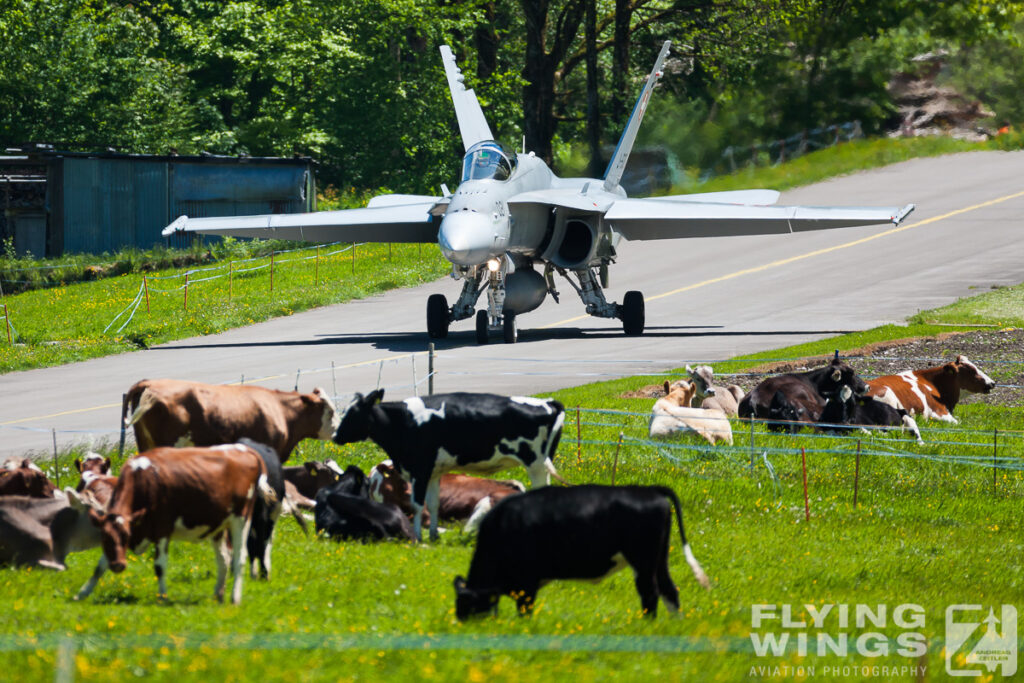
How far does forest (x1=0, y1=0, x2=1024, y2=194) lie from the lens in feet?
184

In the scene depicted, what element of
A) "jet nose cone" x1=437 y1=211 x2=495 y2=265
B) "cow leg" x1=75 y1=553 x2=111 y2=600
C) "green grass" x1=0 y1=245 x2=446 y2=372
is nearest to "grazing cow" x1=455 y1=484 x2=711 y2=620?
"cow leg" x1=75 y1=553 x2=111 y2=600

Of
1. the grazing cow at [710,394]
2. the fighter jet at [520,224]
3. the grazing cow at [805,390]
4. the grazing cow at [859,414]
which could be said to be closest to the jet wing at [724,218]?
the fighter jet at [520,224]

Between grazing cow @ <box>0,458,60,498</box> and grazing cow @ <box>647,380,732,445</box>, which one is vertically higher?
grazing cow @ <box>647,380,732,445</box>

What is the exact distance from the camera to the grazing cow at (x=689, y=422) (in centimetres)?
1836

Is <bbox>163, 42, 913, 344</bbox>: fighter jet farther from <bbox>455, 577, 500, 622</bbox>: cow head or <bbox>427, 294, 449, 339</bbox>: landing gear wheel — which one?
<bbox>455, 577, 500, 622</bbox>: cow head

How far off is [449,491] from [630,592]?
350cm

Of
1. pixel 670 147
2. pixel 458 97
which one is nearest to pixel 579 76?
pixel 670 147

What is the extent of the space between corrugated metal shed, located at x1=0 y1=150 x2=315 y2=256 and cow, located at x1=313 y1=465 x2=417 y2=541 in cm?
3692

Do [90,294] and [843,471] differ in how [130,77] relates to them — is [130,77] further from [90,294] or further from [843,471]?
[843,471]

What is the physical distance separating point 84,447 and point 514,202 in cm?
1442

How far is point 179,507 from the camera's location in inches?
408

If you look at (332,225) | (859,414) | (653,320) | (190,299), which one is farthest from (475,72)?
(859,414)

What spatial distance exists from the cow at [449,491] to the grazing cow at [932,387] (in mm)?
8271

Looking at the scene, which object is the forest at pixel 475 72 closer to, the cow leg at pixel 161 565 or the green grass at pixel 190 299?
the green grass at pixel 190 299
